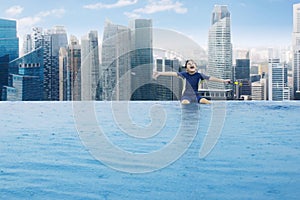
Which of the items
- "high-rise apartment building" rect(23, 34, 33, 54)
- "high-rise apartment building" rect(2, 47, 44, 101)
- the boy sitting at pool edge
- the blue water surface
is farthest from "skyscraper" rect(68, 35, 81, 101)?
the blue water surface

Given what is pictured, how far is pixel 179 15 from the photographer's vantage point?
8.12 metres

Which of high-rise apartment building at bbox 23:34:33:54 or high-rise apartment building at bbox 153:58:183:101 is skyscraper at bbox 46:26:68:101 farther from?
high-rise apartment building at bbox 153:58:183:101

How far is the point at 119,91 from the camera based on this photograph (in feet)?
19.5

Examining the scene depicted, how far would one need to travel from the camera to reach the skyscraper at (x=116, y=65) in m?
5.20

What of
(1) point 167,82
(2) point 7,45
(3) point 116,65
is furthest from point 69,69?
(3) point 116,65

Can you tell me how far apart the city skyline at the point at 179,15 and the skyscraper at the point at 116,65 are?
2030 mm

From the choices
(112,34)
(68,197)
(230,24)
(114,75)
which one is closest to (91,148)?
(68,197)

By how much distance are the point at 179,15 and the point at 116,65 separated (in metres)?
3.16

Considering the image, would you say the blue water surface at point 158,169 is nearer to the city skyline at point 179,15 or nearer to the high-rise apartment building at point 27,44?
the city skyline at point 179,15

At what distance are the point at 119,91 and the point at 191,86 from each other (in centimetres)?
109

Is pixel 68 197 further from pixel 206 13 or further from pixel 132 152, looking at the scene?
pixel 206 13

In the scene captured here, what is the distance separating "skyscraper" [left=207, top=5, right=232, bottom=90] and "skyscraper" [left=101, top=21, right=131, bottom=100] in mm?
1697

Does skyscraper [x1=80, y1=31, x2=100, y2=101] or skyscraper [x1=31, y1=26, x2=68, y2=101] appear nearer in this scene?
skyscraper [x1=80, y1=31, x2=100, y2=101]

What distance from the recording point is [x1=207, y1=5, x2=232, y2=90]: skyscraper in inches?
283
